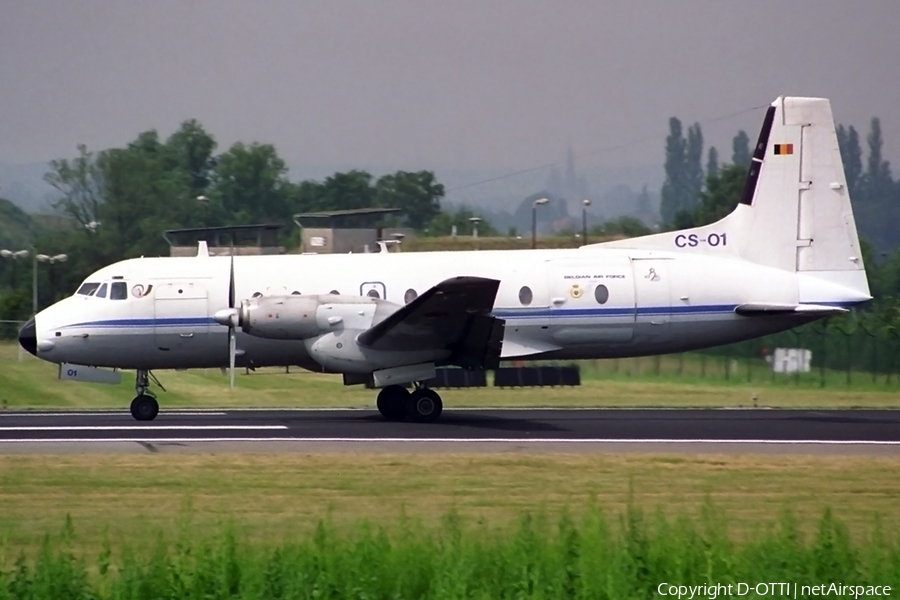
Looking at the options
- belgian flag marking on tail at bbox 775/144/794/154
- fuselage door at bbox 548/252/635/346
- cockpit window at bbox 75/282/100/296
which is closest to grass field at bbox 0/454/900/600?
fuselage door at bbox 548/252/635/346

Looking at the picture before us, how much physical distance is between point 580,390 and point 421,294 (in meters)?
9.81

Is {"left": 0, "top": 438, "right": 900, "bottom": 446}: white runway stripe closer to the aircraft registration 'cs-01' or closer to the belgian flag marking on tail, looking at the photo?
the aircraft registration 'cs-01'

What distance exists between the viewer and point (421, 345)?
20422mm

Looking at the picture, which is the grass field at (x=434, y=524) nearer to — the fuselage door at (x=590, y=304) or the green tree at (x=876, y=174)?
the fuselage door at (x=590, y=304)

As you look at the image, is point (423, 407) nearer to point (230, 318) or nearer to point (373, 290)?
point (373, 290)

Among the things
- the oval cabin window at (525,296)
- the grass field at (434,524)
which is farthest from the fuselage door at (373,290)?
the grass field at (434,524)

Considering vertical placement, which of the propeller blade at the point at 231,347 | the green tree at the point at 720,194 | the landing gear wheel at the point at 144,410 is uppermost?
the green tree at the point at 720,194

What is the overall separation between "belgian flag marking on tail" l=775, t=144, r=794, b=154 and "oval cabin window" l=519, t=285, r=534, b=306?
5954mm

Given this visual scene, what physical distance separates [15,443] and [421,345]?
6.80 m

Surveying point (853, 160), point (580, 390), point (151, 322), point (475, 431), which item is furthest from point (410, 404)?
point (853, 160)

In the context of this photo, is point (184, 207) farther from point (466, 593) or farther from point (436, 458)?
point (466, 593)

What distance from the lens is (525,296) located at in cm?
2139

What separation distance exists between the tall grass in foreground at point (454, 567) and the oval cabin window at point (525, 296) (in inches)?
496

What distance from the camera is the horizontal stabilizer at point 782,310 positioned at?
21688 millimetres
